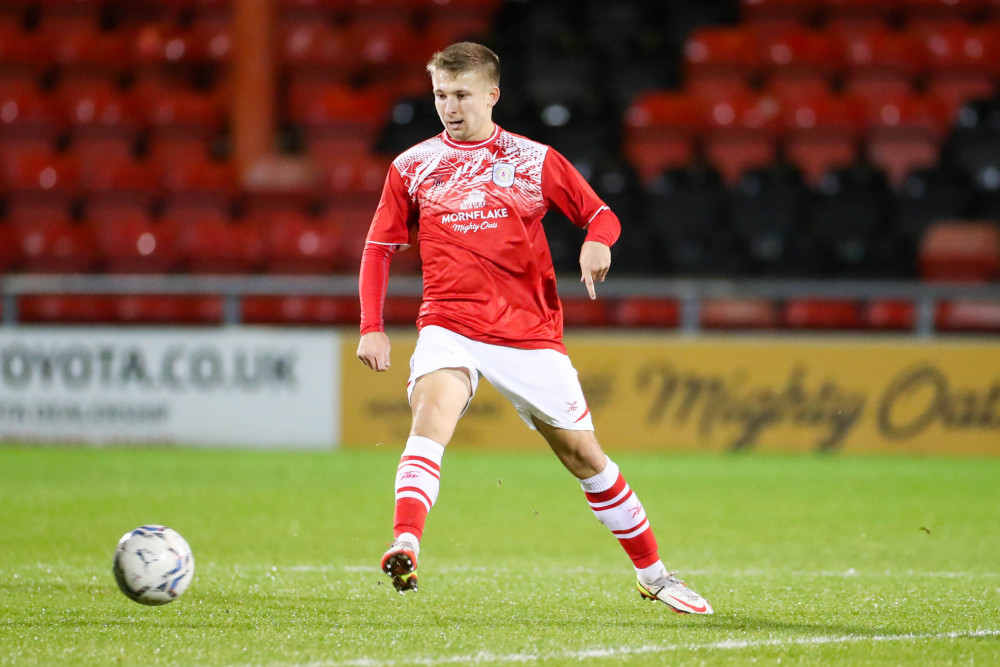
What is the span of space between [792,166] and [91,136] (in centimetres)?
790

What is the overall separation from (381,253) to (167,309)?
333 inches

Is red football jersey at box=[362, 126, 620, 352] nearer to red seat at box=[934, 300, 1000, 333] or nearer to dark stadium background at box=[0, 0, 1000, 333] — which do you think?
dark stadium background at box=[0, 0, 1000, 333]

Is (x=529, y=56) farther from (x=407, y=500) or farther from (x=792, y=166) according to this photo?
(x=407, y=500)

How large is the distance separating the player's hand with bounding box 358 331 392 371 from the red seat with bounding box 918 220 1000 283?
8.64 metres

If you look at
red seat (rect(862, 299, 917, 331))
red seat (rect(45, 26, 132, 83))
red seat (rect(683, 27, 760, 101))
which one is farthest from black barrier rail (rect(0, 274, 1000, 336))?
red seat (rect(45, 26, 132, 83))

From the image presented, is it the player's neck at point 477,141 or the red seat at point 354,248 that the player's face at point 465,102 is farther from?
the red seat at point 354,248

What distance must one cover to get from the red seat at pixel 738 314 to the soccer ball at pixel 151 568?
7.91 m

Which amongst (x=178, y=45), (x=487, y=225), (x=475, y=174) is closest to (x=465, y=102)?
(x=475, y=174)

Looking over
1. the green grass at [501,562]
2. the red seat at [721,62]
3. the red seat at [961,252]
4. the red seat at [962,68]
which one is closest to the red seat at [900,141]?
the red seat at [962,68]

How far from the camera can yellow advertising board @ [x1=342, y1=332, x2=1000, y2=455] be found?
422 inches

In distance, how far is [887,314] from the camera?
1159 cm

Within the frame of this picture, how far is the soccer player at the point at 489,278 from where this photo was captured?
447 cm

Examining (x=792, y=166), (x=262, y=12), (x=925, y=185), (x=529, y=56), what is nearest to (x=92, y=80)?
(x=262, y=12)

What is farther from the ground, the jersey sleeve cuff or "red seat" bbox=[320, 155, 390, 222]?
the jersey sleeve cuff
